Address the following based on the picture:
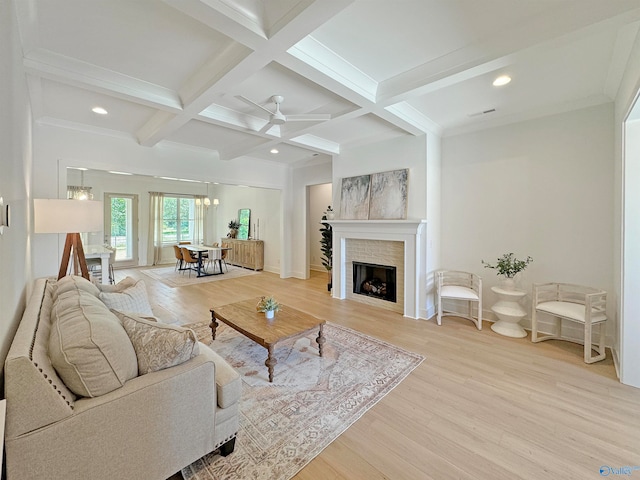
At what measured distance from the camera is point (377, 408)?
6.88 feet

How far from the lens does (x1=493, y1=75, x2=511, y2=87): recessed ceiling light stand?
266 cm

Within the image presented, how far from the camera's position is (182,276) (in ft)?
23.6

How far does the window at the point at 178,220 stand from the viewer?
929 cm

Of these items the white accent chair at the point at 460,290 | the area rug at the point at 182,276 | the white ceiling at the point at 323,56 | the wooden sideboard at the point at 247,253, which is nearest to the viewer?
the white ceiling at the point at 323,56

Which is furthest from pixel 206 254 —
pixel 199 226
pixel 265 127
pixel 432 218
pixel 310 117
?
pixel 432 218

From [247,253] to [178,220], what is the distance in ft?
11.0

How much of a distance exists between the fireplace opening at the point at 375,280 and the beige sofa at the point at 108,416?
11.0 feet

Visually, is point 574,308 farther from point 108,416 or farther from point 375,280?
point 108,416

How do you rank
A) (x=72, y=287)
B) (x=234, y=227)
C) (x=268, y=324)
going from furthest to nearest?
(x=234, y=227) → (x=268, y=324) → (x=72, y=287)

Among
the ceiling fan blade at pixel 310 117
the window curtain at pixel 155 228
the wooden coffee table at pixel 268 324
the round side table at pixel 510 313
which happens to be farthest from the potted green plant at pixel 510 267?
the window curtain at pixel 155 228

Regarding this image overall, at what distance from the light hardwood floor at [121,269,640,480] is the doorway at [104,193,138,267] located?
28.5ft

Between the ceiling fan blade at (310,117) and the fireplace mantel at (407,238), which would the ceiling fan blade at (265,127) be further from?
the fireplace mantel at (407,238)

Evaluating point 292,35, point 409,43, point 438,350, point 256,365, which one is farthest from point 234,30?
point 438,350

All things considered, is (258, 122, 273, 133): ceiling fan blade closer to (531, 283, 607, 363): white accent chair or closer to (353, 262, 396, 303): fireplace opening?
(353, 262, 396, 303): fireplace opening
